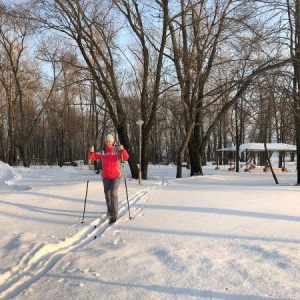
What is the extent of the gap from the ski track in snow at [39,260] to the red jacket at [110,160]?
3.71ft

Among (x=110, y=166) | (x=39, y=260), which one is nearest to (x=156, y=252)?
(x=39, y=260)

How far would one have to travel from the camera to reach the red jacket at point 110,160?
6.97 metres

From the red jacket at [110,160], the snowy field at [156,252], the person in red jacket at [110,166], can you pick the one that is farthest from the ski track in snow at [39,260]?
the red jacket at [110,160]

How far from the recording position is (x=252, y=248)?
14.7 ft

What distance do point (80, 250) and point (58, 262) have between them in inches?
20.3

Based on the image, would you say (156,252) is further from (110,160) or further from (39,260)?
(110,160)

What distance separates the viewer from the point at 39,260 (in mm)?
4371

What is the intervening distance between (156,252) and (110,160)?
9.80 feet

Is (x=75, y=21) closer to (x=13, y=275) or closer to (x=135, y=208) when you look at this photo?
(x=135, y=208)

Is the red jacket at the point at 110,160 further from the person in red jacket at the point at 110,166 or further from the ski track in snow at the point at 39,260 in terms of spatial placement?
the ski track in snow at the point at 39,260

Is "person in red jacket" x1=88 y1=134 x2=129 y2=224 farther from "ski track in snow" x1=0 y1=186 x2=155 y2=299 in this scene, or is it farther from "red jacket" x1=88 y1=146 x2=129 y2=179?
"ski track in snow" x1=0 y1=186 x2=155 y2=299

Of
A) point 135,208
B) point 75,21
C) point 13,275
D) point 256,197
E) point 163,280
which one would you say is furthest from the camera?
point 75,21

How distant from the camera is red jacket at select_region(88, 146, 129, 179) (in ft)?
22.9

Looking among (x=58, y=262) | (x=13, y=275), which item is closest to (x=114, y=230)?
(x=58, y=262)
